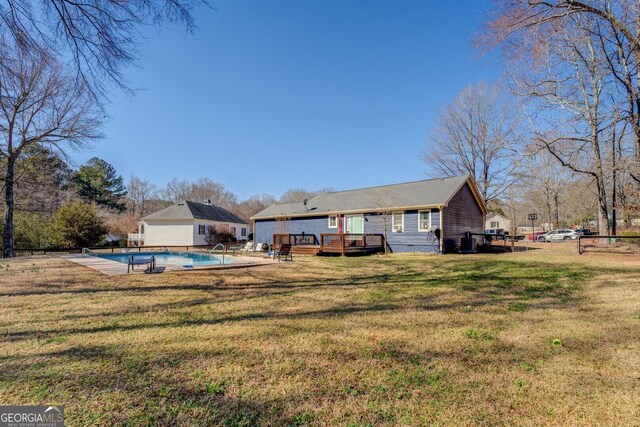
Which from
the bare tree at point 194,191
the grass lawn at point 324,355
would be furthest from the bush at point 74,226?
the bare tree at point 194,191

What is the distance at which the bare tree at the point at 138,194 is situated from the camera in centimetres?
4934

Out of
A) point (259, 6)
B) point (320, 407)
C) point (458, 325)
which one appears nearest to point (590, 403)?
point (458, 325)

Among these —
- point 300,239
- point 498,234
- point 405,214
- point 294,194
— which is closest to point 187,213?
point 300,239

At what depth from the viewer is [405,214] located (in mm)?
17797

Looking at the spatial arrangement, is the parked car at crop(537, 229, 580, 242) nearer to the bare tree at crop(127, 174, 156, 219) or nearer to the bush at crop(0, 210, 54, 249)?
the bush at crop(0, 210, 54, 249)

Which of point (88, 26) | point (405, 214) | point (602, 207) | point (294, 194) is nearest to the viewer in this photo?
point (88, 26)

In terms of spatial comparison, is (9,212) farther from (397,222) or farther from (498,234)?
(498,234)

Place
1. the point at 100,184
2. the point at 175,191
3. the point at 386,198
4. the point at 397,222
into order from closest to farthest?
the point at 397,222, the point at 386,198, the point at 100,184, the point at 175,191

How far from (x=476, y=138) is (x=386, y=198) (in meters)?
14.3

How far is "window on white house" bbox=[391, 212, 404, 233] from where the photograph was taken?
1791 centimetres

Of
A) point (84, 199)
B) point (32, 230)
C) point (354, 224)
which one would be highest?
point (84, 199)

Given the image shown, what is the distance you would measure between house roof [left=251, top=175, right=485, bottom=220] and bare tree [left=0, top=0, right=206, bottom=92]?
1483cm

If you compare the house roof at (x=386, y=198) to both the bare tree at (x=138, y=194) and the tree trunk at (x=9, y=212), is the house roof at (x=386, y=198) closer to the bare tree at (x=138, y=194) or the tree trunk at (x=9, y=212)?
the tree trunk at (x=9, y=212)

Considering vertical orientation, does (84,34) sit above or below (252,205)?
below
